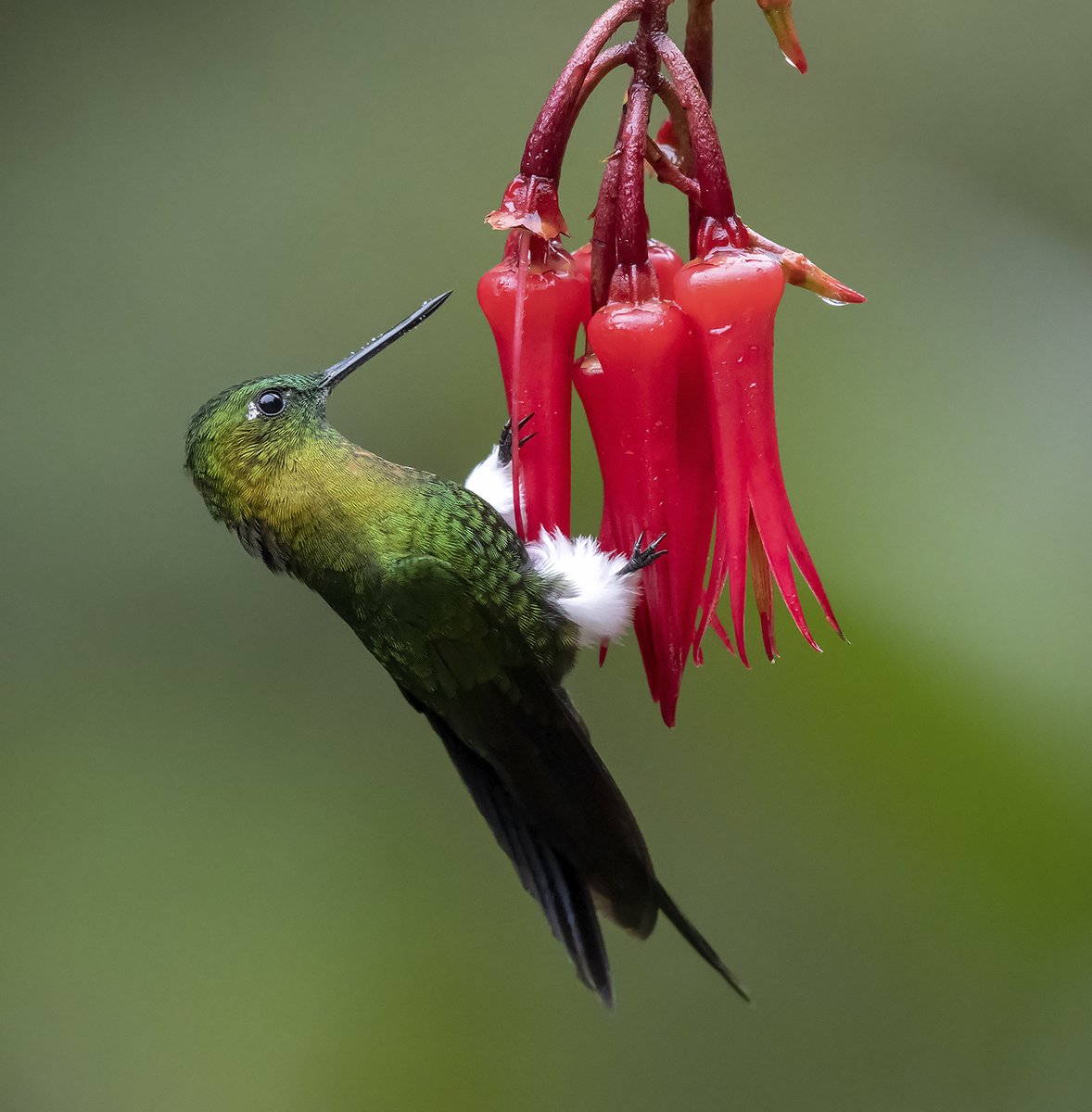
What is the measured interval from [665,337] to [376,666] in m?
1.75

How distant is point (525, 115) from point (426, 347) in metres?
0.48

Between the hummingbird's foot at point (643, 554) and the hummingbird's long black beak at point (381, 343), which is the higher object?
the hummingbird's long black beak at point (381, 343)

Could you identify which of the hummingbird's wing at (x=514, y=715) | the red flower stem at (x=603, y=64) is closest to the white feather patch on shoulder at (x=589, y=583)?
the hummingbird's wing at (x=514, y=715)

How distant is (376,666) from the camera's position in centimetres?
256

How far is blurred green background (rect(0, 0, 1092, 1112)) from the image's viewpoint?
1.83 m

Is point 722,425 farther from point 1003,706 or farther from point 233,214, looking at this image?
point 233,214

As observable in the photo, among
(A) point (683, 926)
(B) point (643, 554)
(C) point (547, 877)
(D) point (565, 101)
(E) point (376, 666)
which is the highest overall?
(E) point (376, 666)

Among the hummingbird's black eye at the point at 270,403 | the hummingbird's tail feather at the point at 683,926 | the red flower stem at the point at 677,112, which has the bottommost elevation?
the hummingbird's tail feather at the point at 683,926

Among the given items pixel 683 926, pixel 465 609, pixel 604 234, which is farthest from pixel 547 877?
pixel 604 234

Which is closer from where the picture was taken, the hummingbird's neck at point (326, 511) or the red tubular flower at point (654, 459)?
the red tubular flower at point (654, 459)

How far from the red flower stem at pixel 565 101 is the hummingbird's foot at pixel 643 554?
26 cm

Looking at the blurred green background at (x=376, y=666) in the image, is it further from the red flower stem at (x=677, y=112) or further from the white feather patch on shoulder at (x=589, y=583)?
the red flower stem at (x=677, y=112)

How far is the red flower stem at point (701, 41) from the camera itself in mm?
893

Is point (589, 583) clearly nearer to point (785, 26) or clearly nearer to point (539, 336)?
point (539, 336)
